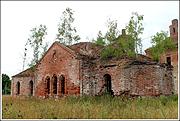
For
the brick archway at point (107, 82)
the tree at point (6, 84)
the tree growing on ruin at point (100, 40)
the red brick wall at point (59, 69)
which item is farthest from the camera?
the tree at point (6, 84)

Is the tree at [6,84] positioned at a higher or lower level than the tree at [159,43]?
lower

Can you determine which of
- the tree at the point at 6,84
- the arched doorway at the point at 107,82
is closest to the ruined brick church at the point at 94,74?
the arched doorway at the point at 107,82

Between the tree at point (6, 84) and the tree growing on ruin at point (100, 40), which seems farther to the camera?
the tree at point (6, 84)

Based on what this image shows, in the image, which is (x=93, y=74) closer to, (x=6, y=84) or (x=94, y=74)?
(x=94, y=74)

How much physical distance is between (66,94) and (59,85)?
1.34 m

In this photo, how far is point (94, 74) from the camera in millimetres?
24641

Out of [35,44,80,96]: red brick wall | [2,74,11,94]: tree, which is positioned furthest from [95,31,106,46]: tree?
[2,74,11,94]: tree

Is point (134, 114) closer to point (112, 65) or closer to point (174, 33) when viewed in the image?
point (112, 65)

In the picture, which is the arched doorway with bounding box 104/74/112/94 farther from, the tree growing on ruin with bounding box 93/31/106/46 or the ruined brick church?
the tree growing on ruin with bounding box 93/31/106/46

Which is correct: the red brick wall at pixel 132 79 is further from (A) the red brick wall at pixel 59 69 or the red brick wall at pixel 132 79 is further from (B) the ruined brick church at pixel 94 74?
(A) the red brick wall at pixel 59 69

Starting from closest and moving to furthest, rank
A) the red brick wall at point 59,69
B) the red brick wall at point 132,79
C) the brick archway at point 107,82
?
the red brick wall at point 132,79 → the brick archway at point 107,82 → the red brick wall at point 59,69

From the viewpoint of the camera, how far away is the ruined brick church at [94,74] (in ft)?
73.9

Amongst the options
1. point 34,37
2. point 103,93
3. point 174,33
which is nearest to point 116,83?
point 103,93

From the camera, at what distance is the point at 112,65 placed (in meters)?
23.8
